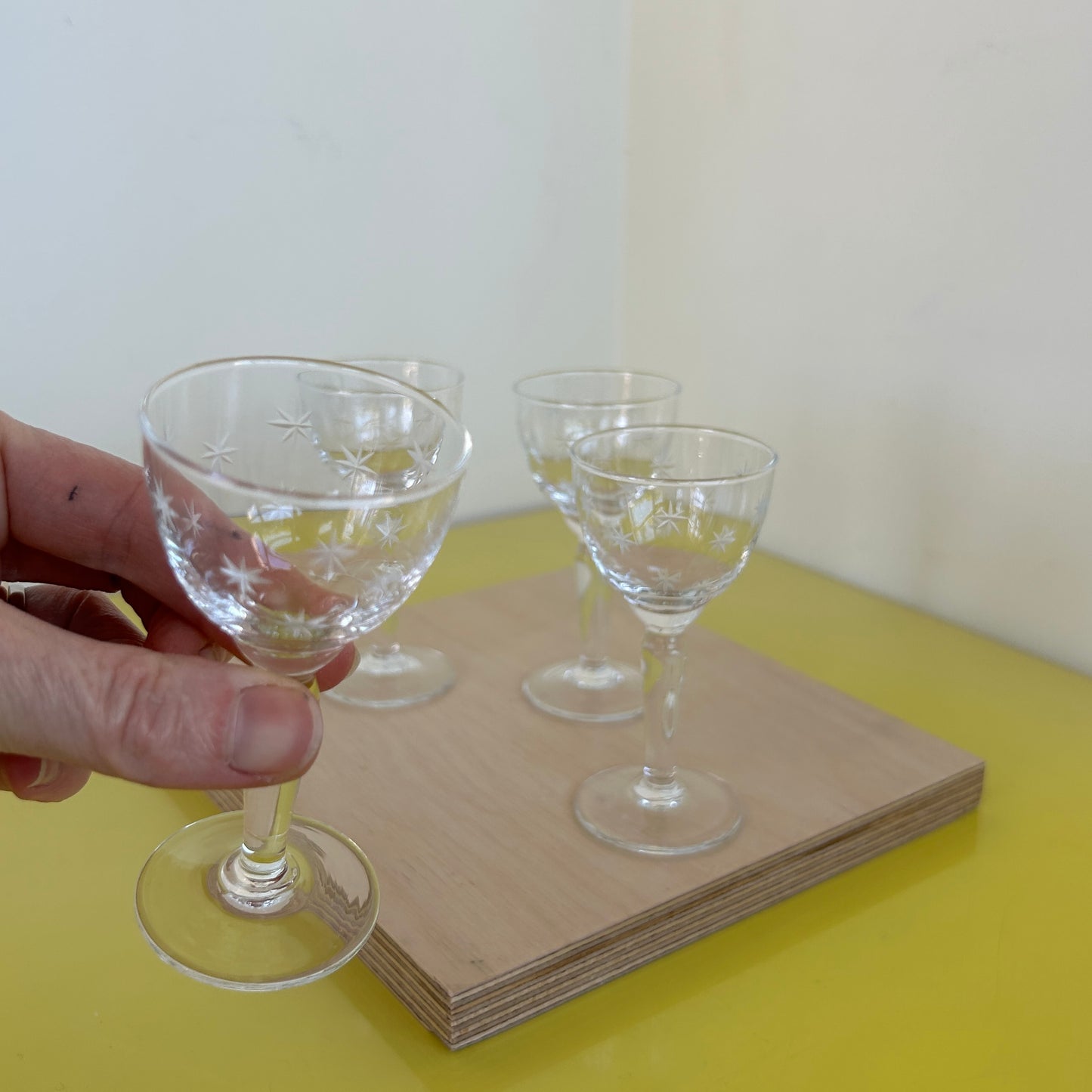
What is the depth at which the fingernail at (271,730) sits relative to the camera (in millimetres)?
417

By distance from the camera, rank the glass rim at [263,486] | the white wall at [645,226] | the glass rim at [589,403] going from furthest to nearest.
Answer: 1. the white wall at [645,226]
2. the glass rim at [589,403]
3. the glass rim at [263,486]

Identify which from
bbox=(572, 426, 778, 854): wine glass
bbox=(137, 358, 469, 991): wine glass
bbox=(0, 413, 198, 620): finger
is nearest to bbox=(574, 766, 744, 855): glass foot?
bbox=(572, 426, 778, 854): wine glass

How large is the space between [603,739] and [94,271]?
1.95ft

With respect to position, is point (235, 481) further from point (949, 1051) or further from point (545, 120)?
point (545, 120)

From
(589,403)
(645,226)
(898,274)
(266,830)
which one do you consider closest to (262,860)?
(266,830)

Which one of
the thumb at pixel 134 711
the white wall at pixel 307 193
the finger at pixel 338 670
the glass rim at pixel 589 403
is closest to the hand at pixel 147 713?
the thumb at pixel 134 711

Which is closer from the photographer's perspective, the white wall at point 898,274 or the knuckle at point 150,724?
the knuckle at point 150,724

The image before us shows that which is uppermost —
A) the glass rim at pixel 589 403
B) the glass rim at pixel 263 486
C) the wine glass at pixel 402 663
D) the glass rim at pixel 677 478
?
the glass rim at pixel 263 486

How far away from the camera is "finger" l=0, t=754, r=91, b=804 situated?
1.72 feet

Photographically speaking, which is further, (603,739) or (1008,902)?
(603,739)

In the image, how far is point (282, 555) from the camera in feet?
1.44

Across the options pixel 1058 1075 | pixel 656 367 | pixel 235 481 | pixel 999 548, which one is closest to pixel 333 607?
pixel 235 481

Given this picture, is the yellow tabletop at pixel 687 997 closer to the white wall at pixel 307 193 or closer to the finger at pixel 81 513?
the finger at pixel 81 513

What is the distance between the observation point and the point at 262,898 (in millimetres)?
523
